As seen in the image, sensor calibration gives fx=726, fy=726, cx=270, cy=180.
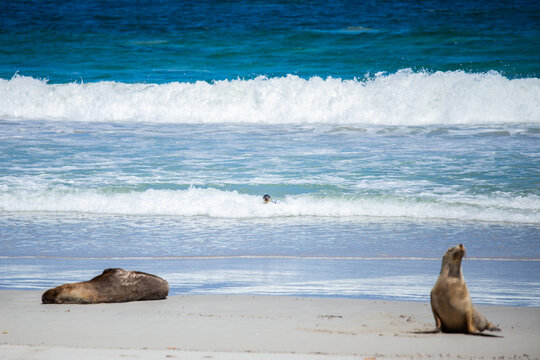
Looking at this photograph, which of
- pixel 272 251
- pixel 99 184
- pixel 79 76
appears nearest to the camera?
pixel 272 251

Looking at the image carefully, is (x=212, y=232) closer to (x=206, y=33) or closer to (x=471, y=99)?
(x=471, y=99)

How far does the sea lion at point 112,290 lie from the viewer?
212 inches

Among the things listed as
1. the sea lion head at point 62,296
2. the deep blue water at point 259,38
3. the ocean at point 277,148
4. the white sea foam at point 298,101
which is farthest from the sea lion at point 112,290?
the deep blue water at point 259,38

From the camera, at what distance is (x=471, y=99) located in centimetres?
1700

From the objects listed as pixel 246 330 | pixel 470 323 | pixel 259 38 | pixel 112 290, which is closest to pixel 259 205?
pixel 112 290

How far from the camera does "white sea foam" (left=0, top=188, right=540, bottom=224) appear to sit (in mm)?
8695

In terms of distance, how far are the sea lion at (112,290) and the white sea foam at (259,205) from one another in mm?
3473

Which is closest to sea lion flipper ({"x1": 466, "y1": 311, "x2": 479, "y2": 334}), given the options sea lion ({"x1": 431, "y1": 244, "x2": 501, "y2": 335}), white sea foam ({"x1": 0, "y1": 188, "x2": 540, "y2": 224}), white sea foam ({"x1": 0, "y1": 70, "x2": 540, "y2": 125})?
sea lion ({"x1": 431, "y1": 244, "x2": 501, "y2": 335})

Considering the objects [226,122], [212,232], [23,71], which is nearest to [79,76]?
[23,71]

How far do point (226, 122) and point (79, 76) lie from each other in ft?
22.4

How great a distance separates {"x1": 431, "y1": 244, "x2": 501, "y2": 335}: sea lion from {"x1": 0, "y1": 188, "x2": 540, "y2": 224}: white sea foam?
161 inches

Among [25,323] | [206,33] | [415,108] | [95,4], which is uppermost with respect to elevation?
[95,4]

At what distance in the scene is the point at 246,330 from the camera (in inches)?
181

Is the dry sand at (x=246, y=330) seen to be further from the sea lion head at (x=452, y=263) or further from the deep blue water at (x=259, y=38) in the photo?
the deep blue water at (x=259, y=38)
